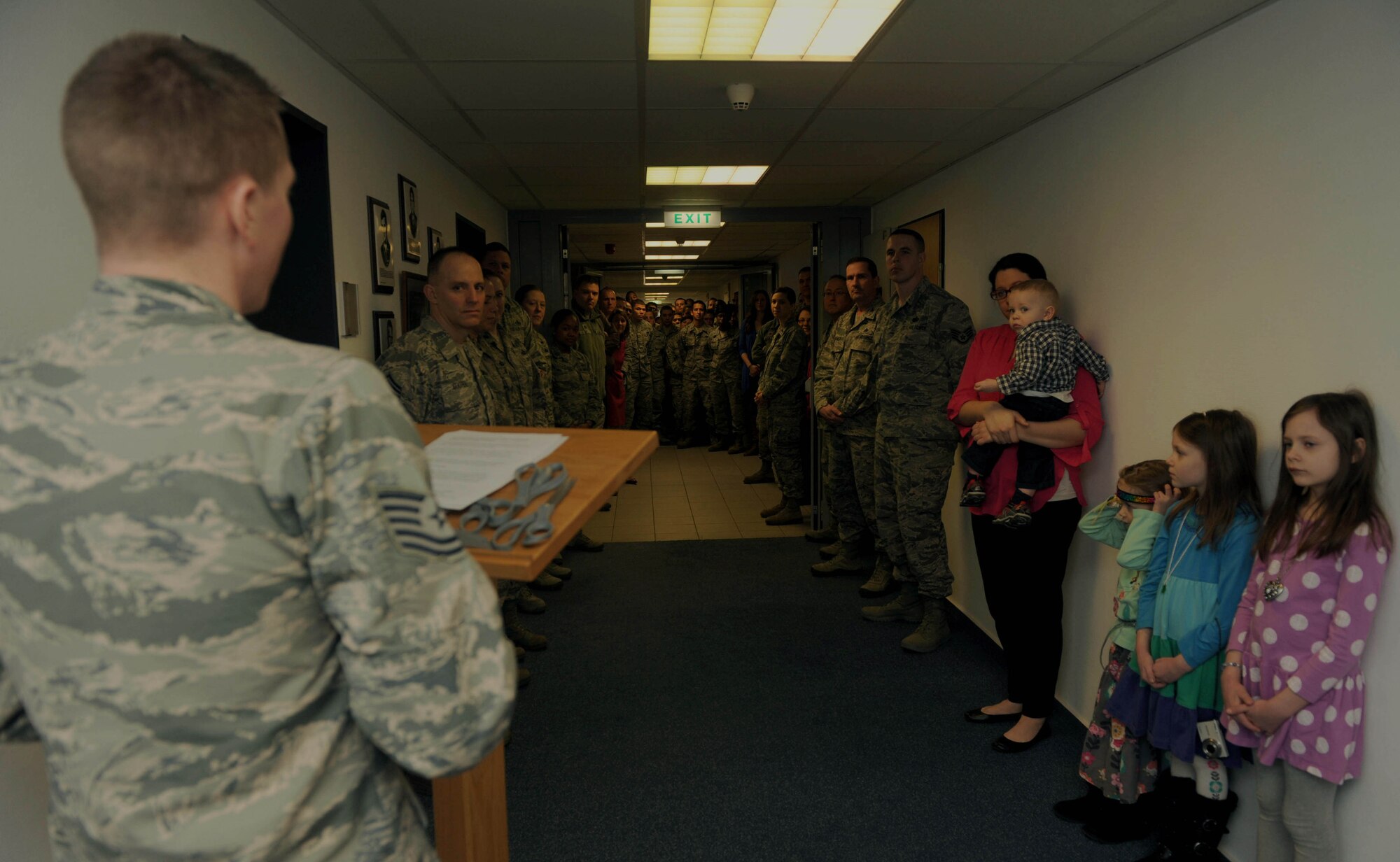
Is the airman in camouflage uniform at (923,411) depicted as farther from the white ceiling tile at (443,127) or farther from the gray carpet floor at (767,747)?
the white ceiling tile at (443,127)

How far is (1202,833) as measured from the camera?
2.07 metres

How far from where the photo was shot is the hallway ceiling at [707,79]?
2211 millimetres

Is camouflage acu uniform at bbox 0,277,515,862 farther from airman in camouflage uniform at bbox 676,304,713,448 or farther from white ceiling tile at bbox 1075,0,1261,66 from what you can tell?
airman in camouflage uniform at bbox 676,304,713,448

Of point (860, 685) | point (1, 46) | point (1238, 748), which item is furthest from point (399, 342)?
point (1238, 748)

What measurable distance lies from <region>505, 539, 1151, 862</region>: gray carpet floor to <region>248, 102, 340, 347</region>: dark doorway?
1618mm

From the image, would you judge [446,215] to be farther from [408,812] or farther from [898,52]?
[408,812]

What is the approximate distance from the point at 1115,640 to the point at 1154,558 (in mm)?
304

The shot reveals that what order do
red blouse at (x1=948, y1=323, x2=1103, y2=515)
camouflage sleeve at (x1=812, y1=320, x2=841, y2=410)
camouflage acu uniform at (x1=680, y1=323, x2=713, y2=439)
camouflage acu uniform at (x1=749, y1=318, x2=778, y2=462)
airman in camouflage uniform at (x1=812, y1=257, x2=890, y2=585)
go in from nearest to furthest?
red blouse at (x1=948, y1=323, x2=1103, y2=515), airman in camouflage uniform at (x1=812, y1=257, x2=890, y2=585), camouflage sleeve at (x1=812, y1=320, x2=841, y2=410), camouflage acu uniform at (x1=749, y1=318, x2=778, y2=462), camouflage acu uniform at (x1=680, y1=323, x2=713, y2=439)

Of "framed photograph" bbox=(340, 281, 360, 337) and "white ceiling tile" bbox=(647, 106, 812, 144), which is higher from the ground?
"white ceiling tile" bbox=(647, 106, 812, 144)

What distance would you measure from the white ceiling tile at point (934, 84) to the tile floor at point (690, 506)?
239 centimetres

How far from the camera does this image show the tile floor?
5.78 meters

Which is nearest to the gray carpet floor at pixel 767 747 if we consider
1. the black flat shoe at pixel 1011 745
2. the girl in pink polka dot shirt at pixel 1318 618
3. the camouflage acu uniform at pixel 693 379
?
the black flat shoe at pixel 1011 745

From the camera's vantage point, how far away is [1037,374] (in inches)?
105

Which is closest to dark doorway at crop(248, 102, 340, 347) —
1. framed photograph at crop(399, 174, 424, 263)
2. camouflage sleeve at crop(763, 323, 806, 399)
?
framed photograph at crop(399, 174, 424, 263)
